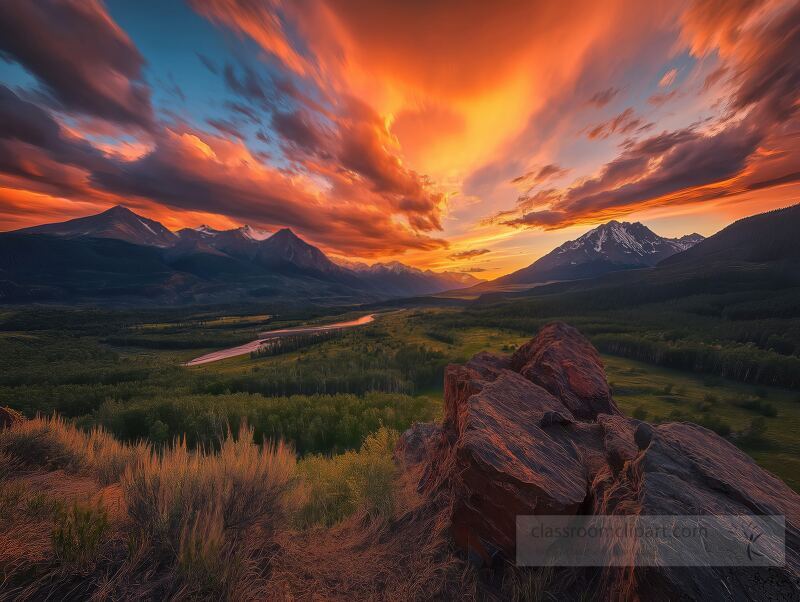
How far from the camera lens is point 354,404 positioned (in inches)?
1916

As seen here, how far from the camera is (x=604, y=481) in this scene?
6223mm

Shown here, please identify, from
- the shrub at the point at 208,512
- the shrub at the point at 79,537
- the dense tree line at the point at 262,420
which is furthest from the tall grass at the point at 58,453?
the dense tree line at the point at 262,420

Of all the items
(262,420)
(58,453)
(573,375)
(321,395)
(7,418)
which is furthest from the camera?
(321,395)

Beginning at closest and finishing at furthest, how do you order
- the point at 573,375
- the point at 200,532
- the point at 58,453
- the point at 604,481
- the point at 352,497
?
the point at 200,532
the point at 604,481
the point at 58,453
the point at 352,497
the point at 573,375

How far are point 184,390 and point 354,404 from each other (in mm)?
36201

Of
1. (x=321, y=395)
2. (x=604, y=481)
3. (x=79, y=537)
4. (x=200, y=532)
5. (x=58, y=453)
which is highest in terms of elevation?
(x=79, y=537)

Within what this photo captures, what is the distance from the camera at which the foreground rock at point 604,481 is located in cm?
410

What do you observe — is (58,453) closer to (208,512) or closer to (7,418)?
(7,418)

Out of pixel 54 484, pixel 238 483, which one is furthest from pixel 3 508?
pixel 238 483

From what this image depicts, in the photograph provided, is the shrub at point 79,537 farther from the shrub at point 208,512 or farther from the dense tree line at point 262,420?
the dense tree line at point 262,420

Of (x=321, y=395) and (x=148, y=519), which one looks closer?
(x=148, y=519)

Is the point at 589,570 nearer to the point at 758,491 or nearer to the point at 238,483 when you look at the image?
the point at 758,491

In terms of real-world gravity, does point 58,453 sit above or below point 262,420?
above

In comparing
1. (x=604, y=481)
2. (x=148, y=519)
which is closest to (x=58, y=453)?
(x=148, y=519)
